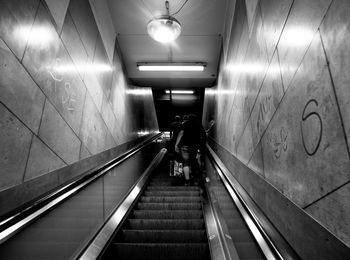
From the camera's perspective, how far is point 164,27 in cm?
361

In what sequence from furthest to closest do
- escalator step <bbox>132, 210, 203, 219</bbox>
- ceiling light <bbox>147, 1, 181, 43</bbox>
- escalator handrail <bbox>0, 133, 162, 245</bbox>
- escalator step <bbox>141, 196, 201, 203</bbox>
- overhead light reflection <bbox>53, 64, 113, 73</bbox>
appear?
escalator step <bbox>141, 196, 201, 203</bbox> → ceiling light <bbox>147, 1, 181, 43</bbox> → escalator step <bbox>132, 210, 203, 219</bbox> → overhead light reflection <bbox>53, 64, 113, 73</bbox> → escalator handrail <bbox>0, 133, 162, 245</bbox>

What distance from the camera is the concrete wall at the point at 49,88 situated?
5.74ft

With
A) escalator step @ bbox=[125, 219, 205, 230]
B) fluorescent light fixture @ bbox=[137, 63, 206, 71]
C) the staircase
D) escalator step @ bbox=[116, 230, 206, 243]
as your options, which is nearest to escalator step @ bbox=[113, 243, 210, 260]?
the staircase

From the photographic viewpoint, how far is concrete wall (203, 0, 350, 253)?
41.6 inches

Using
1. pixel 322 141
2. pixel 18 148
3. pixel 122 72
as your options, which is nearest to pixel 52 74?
pixel 18 148

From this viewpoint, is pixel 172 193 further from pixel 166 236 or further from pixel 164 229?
pixel 166 236

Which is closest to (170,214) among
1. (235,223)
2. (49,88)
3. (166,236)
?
(166,236)

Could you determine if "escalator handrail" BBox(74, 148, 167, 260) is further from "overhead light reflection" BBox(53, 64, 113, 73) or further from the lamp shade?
the lamp shade

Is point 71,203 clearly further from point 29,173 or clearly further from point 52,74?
point 52,74

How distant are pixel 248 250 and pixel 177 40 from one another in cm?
470

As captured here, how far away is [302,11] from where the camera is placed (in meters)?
1.48

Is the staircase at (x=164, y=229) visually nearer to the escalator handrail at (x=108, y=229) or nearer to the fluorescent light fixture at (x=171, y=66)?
the escalator handrail at (x=108, y=229)

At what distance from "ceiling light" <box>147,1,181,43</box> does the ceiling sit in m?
1.00

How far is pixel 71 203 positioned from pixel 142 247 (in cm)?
84
